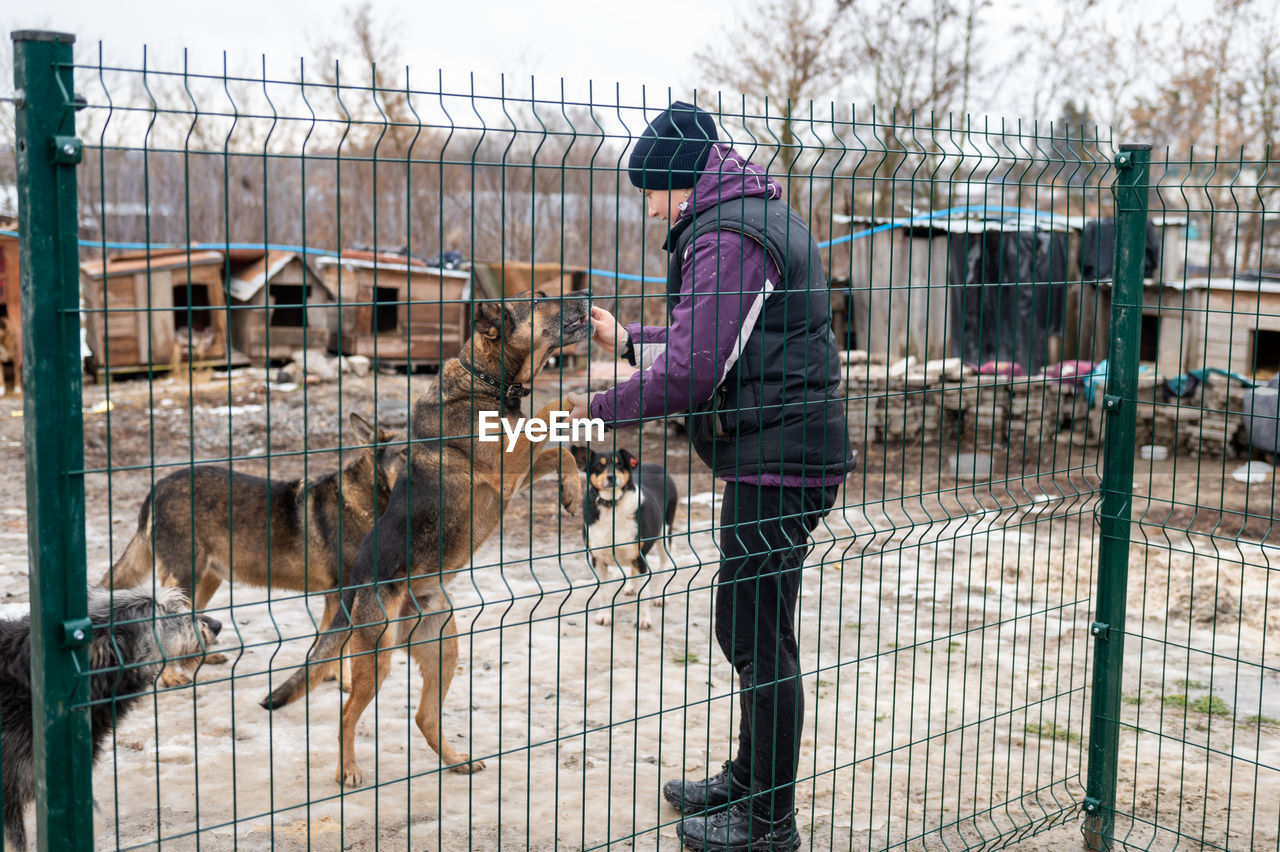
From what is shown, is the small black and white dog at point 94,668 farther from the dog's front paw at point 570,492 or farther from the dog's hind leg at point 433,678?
the dog's front paw at point 570,492

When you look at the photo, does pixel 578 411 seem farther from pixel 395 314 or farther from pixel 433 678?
pixel 395 314

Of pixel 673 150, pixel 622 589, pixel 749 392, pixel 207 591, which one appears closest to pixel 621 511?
pixel 622 589

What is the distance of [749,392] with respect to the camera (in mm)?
3361

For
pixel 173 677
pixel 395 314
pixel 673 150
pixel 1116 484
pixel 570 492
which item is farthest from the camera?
pixel 395 314

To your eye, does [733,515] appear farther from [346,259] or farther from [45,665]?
[346,259]

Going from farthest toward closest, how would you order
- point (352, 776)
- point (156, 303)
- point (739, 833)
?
point (156, 303), point (352, 776), point (739, 833)

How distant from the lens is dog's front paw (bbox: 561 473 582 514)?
14.4 feet

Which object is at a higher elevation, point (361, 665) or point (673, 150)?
point (673, 150)

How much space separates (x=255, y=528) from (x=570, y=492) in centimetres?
186

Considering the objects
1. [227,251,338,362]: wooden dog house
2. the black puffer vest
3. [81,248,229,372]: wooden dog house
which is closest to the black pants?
the black puffer vest

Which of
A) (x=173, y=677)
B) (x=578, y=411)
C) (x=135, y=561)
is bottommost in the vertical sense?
(x=173, y=677)

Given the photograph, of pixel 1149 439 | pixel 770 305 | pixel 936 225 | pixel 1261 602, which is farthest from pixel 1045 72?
pixel 770 305

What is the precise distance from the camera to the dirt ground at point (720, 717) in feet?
12.4

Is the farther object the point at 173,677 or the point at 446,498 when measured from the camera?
the point at 173,677
